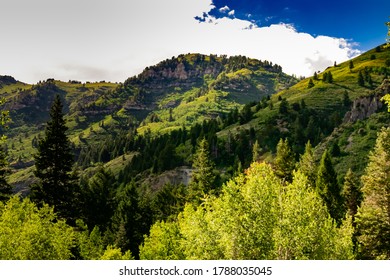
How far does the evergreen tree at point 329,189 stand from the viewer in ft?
190

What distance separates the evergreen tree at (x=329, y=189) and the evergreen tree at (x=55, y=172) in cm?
3960

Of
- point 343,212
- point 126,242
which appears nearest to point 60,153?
point 126,242

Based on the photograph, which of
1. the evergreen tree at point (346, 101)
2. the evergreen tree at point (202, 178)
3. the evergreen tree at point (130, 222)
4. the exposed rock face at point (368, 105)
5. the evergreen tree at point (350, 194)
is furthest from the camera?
the evergreen tree at point (346, 101)

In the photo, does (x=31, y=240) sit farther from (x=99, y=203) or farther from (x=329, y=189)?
(x=99, y=203)

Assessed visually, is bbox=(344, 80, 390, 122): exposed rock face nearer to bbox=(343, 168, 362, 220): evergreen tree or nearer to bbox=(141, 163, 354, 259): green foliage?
bbox=(343, 168, 362, 220): evergreen tree

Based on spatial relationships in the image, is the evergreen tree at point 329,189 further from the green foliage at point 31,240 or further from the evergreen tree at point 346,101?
the evergreen tree at point 346,101

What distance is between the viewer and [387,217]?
33938 millimetres

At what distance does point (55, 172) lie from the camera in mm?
36656

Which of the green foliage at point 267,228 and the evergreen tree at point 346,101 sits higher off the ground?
the evergreen tree at point 346,101

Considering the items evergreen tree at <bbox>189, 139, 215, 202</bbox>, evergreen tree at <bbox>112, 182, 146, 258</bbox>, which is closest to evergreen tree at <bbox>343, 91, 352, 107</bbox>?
evergreen tree at <bbox>112, 182, 146, 258</bbox>

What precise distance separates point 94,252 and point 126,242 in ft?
41.5

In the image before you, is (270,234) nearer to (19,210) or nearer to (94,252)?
(19,210)

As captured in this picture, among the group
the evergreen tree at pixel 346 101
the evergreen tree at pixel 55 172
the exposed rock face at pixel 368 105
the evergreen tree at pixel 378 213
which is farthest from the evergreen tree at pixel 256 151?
the evergreen tree at pixel 55 172

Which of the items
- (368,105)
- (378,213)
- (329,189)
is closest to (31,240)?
(378,213)
